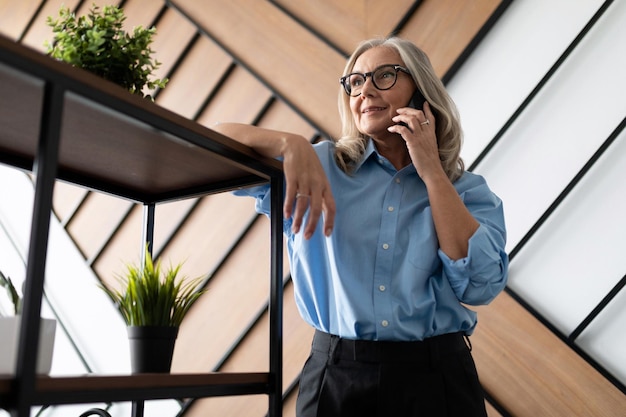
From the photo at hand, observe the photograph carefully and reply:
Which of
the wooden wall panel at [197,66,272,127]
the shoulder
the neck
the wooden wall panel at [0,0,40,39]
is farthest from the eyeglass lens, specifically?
the wooden wall panel at [0,0,40,39]

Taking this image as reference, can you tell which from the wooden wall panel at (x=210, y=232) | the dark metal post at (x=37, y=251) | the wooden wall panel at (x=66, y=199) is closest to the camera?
the dark metal post at (x=37, y=251)

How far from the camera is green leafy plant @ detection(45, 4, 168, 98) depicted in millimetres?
1025

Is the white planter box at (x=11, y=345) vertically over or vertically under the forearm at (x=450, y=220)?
under

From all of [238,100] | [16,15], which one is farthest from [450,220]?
[16,15]

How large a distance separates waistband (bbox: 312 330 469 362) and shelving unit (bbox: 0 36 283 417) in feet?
0.75

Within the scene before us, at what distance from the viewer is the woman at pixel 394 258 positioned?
1.31 metres

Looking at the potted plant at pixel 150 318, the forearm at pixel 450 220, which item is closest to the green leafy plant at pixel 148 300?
the potted plant at pixel 150 318

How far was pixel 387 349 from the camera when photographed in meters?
1.31

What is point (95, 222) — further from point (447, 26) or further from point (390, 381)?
point (390, 381)

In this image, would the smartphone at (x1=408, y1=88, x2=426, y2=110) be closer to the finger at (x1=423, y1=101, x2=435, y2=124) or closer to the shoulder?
the finger at (x1=423, y1=101, x2=435, y2=124)

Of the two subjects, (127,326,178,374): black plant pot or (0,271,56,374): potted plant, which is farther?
(127,326,178,374): black plant pot

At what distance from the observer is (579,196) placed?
190 cm

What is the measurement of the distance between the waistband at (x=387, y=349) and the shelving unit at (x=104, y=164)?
23 cm

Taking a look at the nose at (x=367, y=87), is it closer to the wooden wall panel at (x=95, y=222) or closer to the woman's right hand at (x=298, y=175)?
the woman's right hand at (x=298, y=175)
